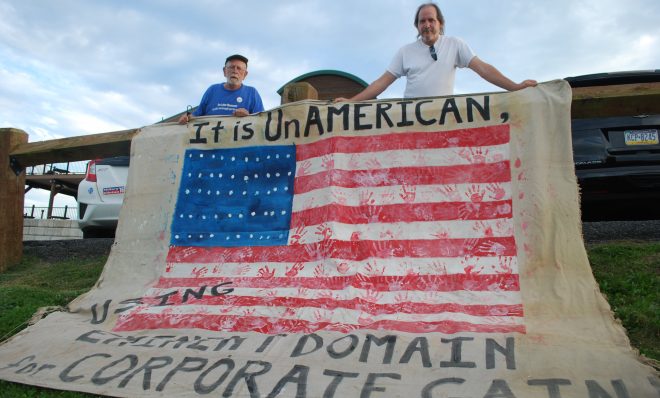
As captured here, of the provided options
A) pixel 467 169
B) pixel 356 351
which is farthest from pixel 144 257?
pixel 467 169

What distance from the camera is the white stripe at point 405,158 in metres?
3.10

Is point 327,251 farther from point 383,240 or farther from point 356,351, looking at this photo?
point 356,351

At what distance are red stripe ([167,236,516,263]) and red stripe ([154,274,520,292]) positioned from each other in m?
0.13

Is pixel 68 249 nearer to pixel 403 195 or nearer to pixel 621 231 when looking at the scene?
pixel 403 195

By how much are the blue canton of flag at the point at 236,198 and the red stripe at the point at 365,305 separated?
44 centimetres

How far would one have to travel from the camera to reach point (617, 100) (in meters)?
3.38

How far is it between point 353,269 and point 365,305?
0.86ft

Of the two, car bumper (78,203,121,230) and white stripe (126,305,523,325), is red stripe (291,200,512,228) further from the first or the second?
car bumper (78,203,121,230)

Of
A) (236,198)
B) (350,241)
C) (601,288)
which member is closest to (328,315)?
(350,241)

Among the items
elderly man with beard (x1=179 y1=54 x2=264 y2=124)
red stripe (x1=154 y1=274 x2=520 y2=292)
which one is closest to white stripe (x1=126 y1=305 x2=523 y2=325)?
red stripe (x1=154 y1=274 x2=520 y2=292)

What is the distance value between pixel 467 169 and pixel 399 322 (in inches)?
41.5

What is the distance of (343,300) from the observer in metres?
2.75

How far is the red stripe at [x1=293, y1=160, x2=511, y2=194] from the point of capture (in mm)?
3047

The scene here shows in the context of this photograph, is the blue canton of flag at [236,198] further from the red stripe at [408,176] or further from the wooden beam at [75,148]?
the wooden beam at [75,148]
